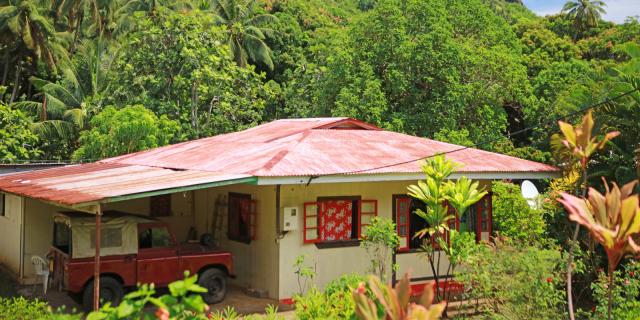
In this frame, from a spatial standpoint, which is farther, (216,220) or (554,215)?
(216,220)

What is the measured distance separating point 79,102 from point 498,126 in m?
17.7

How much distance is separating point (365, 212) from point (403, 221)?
0.95 meters

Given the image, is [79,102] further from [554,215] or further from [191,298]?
[191,298]

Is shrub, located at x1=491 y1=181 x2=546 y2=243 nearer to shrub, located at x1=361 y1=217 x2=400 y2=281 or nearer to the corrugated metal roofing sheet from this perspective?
shrub, located at x1=361 y1=217 x2=400 y2=281

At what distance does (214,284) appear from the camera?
40.8 ft

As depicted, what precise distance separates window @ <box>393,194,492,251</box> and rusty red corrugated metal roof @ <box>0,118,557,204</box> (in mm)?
930

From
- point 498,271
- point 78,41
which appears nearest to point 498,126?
point 498,271

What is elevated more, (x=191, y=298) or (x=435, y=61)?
(x=435, y=61)

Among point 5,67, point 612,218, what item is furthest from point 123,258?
point 5,67

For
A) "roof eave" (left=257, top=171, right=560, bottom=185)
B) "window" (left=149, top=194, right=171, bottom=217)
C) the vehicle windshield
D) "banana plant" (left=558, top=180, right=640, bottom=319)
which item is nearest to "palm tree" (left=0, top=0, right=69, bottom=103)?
"window" (left=149, top=194, right=171, bottom=217)

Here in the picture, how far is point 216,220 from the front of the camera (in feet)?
48.6

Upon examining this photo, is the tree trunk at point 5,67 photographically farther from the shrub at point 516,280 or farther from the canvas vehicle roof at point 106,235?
the shrub at point 516,280

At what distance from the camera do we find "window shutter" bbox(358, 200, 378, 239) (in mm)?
13102

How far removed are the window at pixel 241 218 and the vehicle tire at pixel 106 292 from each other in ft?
8.87
